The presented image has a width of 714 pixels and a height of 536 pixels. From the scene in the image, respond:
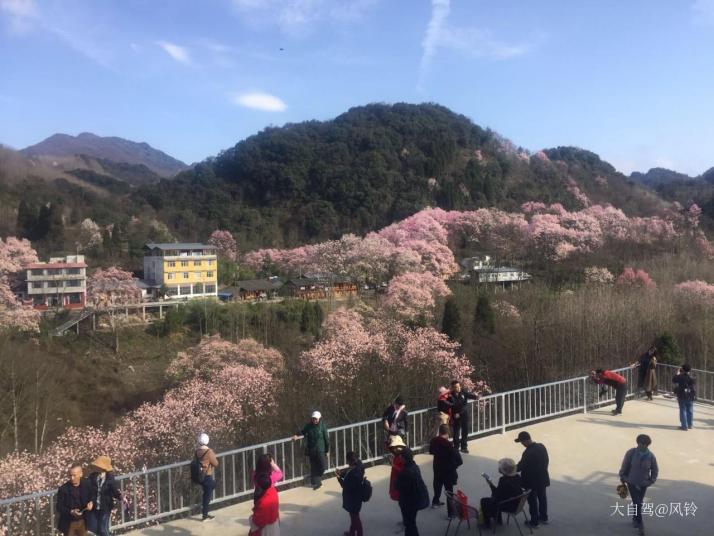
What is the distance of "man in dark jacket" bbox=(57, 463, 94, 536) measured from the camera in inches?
174

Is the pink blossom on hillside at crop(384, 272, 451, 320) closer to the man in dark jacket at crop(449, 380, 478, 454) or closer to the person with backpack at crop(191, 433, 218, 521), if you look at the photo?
the man in dark jacket at crop(449, 380, 478, 454)

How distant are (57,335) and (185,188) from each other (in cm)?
3751

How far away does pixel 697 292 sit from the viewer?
22.3 m

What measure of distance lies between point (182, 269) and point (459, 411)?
3877cm

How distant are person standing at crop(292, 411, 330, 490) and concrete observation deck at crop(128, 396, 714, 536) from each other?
172 millimetres

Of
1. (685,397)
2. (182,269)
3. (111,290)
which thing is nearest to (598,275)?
(685,397)

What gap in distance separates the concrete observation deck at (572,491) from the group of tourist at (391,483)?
22 cm

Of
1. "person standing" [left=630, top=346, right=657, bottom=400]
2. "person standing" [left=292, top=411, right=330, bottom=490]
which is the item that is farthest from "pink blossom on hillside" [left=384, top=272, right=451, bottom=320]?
"person standing" [left=292, top=411, right=330, bottom=490]

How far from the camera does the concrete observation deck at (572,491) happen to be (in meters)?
5.17

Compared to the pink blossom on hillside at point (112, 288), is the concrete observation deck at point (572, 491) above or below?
below

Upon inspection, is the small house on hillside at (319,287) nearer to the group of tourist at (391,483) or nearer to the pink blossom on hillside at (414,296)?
the pink blossom on hillside at (414,296)

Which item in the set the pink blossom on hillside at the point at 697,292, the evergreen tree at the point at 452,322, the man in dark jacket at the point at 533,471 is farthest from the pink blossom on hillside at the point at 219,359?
the man in dark jacket at the point at 533,471

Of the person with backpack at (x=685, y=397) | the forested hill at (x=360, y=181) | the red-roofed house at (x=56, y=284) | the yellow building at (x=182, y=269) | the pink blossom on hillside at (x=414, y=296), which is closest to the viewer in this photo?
the person with backpack at (x=685, y=397)

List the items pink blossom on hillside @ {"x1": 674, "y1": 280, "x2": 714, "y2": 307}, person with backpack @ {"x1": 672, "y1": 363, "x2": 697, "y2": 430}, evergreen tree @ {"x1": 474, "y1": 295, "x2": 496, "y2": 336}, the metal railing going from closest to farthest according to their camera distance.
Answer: the metal railing, person with backpack @ {"x1": 672, "y1": 363, "x2": 697, "y2": 430}, evergreen tree @ {"x1": 474, "y1": 295, "x2": 496, "y2": 336}, pink blossom on hillside @ {"x1": 674, "y1": 280, "x2": 714, "y2": 307}
